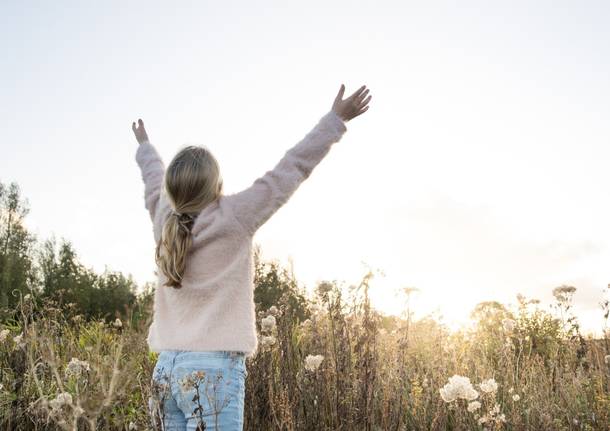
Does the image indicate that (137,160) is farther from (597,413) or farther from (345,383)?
(597,413)

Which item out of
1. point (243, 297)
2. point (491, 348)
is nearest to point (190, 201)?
point (243, 297)

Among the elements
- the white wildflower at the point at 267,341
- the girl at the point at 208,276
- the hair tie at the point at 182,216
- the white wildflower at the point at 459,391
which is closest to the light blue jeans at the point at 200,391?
the girl at the point at 208,276

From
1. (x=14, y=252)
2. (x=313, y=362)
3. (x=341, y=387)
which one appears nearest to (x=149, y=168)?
(x=313, y=362)

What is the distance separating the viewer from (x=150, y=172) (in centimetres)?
360

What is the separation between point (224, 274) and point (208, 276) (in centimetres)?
8

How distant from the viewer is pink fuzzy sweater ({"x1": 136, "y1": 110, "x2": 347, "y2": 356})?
279cm

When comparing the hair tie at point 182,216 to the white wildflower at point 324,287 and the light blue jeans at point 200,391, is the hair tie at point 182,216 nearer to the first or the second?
the light blue jeans at point 200,391

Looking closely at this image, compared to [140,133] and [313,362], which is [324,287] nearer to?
[313,362]

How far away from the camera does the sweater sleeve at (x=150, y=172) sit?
3374 mm

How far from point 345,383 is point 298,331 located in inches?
144

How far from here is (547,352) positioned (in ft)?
25.3

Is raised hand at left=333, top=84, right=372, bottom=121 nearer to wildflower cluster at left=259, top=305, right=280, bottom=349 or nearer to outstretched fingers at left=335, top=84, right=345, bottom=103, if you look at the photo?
outstretched fingers at left=335, top=84, right=345, bottom=103

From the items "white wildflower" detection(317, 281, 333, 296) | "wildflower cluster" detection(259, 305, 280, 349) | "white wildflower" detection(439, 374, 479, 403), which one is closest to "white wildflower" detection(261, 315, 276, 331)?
"wildflower cluster" detection(259, 305, 280, 349)

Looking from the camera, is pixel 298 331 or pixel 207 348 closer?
pixel 207 348
